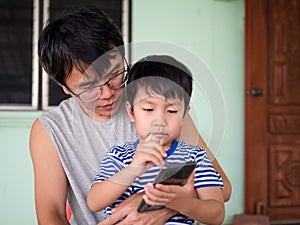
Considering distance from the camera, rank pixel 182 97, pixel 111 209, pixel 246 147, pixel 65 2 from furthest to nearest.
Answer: pixel 246 147 < pixel 65 2 < pixel 111 209 < pixel 182 97

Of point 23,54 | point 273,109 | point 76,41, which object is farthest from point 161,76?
point 273,109

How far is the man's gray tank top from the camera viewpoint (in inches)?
60.1

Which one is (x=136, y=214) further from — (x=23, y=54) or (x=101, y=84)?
(x=23, y=54)

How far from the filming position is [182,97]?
3.91 feet

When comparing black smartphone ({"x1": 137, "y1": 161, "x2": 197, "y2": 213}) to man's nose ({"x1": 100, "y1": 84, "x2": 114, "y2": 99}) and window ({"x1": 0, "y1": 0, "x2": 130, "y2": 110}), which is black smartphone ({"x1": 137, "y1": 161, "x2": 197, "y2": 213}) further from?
window ({"x1": 0, "y1": 0, "x2": 130, "y2": 110})

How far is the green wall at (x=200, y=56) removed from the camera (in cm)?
347

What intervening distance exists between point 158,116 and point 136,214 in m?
0.29

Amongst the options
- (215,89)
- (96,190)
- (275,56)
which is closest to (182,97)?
(215,89)

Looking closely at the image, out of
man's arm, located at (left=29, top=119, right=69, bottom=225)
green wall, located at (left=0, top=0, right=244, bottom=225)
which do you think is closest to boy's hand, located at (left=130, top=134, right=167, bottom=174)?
man's arm, located at (left=29, top=119, right=69, bottom=225)

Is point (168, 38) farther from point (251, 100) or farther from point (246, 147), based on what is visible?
point (246, 147)

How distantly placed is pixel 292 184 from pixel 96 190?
9.74ft

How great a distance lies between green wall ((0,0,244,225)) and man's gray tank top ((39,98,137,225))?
1.95 m

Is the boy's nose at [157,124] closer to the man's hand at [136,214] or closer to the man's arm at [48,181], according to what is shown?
the man's hand at [136,214]

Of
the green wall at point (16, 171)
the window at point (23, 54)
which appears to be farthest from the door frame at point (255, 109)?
the green wall at point (16, 171)
